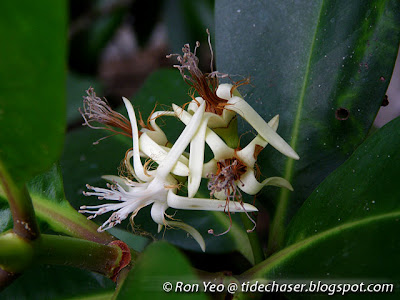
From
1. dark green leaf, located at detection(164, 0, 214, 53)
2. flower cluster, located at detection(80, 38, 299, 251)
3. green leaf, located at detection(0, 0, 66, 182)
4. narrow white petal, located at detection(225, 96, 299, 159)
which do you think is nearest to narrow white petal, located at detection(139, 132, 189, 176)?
flower cluster, located at detection(80, 38, 299, 251)

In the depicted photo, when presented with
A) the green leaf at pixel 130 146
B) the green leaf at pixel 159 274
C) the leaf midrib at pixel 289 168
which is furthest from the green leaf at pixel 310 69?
the green leaf at pixel 159 274

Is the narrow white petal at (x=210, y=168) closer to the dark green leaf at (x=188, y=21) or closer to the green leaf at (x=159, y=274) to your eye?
the green leaf at (x=159, y=274)

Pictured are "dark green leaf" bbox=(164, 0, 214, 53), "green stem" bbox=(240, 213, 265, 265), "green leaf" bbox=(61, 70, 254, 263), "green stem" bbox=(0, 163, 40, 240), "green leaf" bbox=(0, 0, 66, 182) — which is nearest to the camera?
"green leaf" bbox=(0, 0, 66, 182)

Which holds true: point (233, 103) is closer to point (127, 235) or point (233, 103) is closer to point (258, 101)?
point (258, 101)

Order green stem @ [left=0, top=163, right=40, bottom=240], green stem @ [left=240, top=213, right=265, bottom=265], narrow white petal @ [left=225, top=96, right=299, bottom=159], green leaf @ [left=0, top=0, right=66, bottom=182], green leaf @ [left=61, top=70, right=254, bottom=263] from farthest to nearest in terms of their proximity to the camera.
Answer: green leaf @ [left=61, top=70, right=254, bottom=263]
green stem @ [left=240, top=213, right=265, bottom=265]
narrow white petal @ [left=225, top=96, right=299, bottom=159]
green stem @ [left=0, top=163, right=40, bottom=240]
green leaf @ [left=0, top=0, right=66, bottom=182]

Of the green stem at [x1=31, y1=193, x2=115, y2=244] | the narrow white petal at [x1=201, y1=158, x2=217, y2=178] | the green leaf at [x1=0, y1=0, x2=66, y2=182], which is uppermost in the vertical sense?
the green leaf at [x1=0, y1=0, x2=66, y2=182]

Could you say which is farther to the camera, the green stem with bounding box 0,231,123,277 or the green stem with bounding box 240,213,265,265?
the green stem with bounding box 240,213,265,265

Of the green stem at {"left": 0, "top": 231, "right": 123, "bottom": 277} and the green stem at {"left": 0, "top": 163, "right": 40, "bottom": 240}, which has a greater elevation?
the green stem at {"left": 0, "top": 163, "right": 40, "bottom": 240}

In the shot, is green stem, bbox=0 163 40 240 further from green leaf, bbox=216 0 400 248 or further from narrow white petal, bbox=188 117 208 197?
green leaf, bbox=216 0 400 248

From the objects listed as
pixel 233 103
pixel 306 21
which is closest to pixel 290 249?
pixel 233 103
